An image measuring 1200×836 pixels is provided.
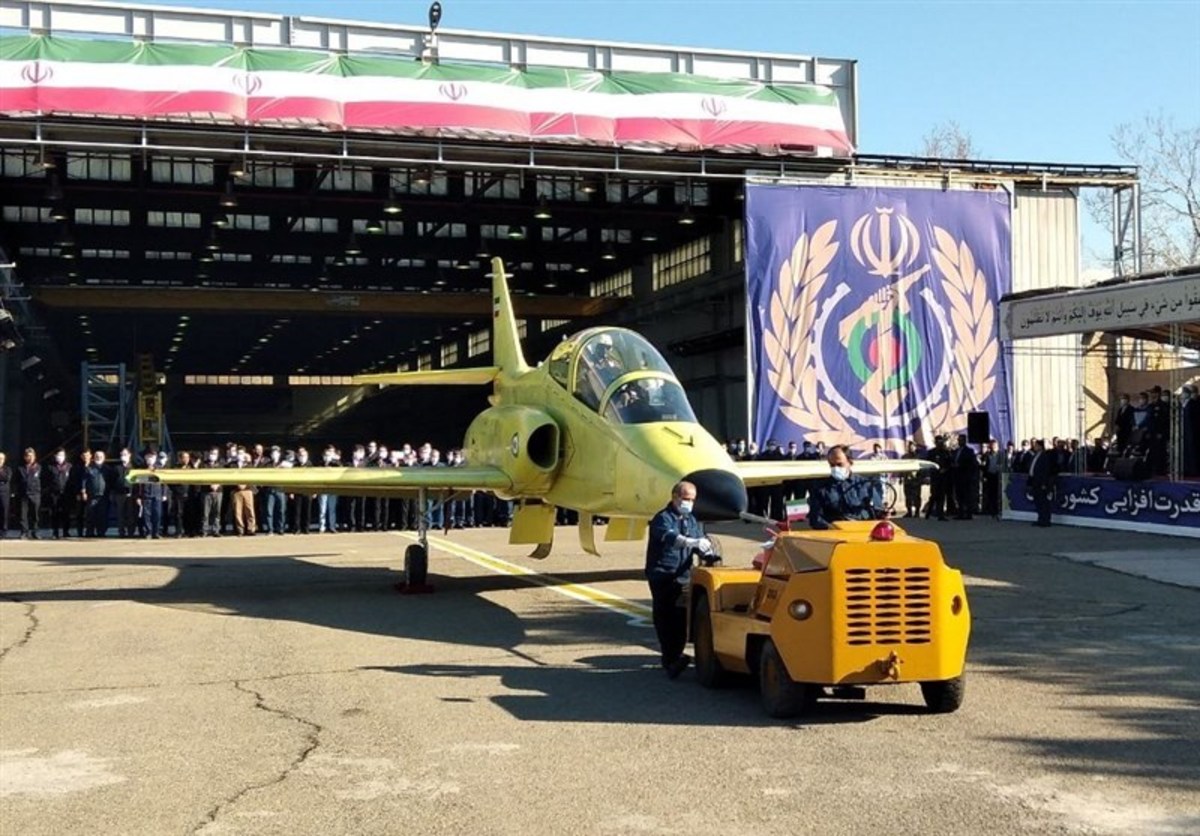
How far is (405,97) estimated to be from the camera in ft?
98.1

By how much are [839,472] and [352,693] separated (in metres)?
4.97

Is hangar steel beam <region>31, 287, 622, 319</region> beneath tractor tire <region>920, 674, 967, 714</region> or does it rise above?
A: above

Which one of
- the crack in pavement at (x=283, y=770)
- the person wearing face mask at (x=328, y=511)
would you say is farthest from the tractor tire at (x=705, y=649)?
the person wearing face mask at (x=328, y=511)

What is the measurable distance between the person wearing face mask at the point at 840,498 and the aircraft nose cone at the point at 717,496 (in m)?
0.78

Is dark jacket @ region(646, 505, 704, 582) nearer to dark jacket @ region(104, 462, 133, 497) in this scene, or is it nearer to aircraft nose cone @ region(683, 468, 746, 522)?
aircraft nose cone @ region(683, 468, 746, 522)

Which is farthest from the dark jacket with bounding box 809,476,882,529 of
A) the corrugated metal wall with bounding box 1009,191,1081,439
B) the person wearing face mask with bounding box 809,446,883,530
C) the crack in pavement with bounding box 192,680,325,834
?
the corrugated metal wall with bounding box 1009,191,1081,439

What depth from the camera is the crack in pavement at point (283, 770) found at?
6.61m

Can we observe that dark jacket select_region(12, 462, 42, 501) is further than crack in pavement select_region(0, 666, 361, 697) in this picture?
Yes

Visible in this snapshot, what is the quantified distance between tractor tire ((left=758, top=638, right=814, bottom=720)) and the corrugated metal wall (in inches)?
1156

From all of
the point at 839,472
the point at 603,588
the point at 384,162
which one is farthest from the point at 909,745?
the point at 384,162

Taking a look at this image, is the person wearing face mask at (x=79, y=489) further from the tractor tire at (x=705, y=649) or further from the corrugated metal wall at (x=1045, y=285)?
the corrugated metal wall at (x=1045, y=285)

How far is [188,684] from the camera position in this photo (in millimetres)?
10711

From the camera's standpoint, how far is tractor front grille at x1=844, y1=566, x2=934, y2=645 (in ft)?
27.7

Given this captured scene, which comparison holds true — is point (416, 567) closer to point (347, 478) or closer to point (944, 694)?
point (347, 478)
